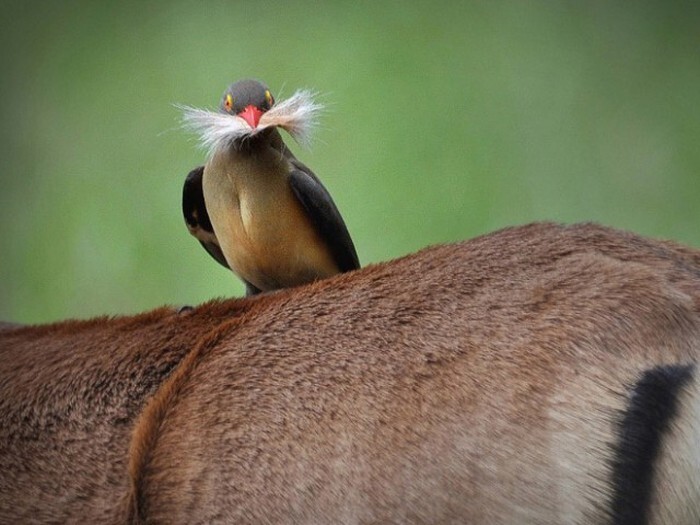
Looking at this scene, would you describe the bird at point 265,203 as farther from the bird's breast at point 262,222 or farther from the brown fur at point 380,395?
the brown fur at point 380,395

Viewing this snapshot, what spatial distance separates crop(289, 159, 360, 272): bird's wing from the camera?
1.76 metres

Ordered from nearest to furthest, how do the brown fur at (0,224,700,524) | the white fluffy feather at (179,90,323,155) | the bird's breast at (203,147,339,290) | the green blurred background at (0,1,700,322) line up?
1. the brown fur at (0,224,700,524)
2. the white fluffy feather at (179,90,323,155)
3. the bird's breast at (203,147,339,290)
4. the green blurred background at (0,1,700,322)

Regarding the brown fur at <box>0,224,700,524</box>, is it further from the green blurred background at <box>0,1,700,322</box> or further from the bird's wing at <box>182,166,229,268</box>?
the green blurred background at <box>0,1,700,322</box>

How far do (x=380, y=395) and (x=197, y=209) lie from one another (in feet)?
3.30

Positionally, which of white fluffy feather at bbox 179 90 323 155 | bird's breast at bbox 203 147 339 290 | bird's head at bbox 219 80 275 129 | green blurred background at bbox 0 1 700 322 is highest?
green blurred background at bbox 0 1 700 322

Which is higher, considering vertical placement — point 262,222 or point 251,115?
point 251,115

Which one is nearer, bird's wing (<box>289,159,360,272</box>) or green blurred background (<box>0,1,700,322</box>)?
bird's wing (<box>289,159,360,272</box>)

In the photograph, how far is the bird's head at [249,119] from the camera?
1.62 metres

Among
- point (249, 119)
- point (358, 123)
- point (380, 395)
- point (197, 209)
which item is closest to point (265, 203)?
point (249, 119)

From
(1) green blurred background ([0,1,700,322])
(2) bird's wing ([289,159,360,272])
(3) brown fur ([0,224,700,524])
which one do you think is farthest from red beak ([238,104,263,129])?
(1) green blurred background ([0,1,700,322])

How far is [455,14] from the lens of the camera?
2826 millimetres

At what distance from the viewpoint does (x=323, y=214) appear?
69.7 inches

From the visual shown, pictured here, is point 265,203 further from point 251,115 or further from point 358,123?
point 358,123

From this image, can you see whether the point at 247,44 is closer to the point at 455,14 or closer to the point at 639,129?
the point at 455,14
